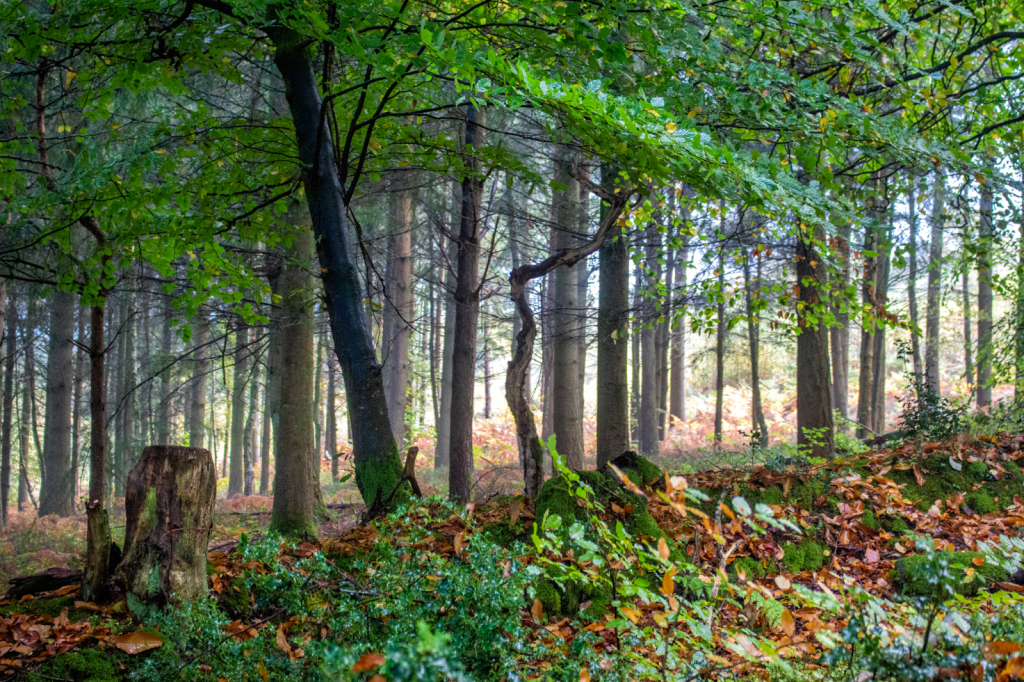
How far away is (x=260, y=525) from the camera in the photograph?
9656 mm

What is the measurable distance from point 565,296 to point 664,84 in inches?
259

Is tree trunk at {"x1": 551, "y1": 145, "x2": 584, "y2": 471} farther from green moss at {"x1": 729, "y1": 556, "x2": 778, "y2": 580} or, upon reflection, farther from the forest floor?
green moss at {"x1": 729, "y1": 556, "x2": 778, "y2": 580}

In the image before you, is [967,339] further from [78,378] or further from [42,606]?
[78,378]

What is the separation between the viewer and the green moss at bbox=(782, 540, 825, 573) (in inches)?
172

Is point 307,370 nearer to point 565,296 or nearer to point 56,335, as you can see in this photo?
point 565,296

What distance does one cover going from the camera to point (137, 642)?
3.05 metres

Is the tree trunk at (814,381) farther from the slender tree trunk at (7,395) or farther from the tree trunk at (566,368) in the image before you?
the slender tree trunk at (7,395)

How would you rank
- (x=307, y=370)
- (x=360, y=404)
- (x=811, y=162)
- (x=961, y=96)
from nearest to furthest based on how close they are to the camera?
(x=811, y=162)
(x=360, y=404)
(x=961, y=96)
(x=307, y=370)

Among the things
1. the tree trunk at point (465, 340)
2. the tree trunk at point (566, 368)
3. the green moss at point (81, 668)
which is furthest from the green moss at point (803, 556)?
the tree trunk at point (566, 368)

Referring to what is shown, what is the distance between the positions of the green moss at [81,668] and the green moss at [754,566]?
11.4ft

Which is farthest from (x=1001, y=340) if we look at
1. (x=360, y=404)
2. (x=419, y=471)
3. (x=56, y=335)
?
(x=56, y=335)

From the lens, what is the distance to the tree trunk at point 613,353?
27.6 ft

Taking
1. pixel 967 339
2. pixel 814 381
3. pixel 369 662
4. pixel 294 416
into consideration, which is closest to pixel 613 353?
pixel 814 381

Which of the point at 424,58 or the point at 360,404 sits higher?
the point at 424,58
